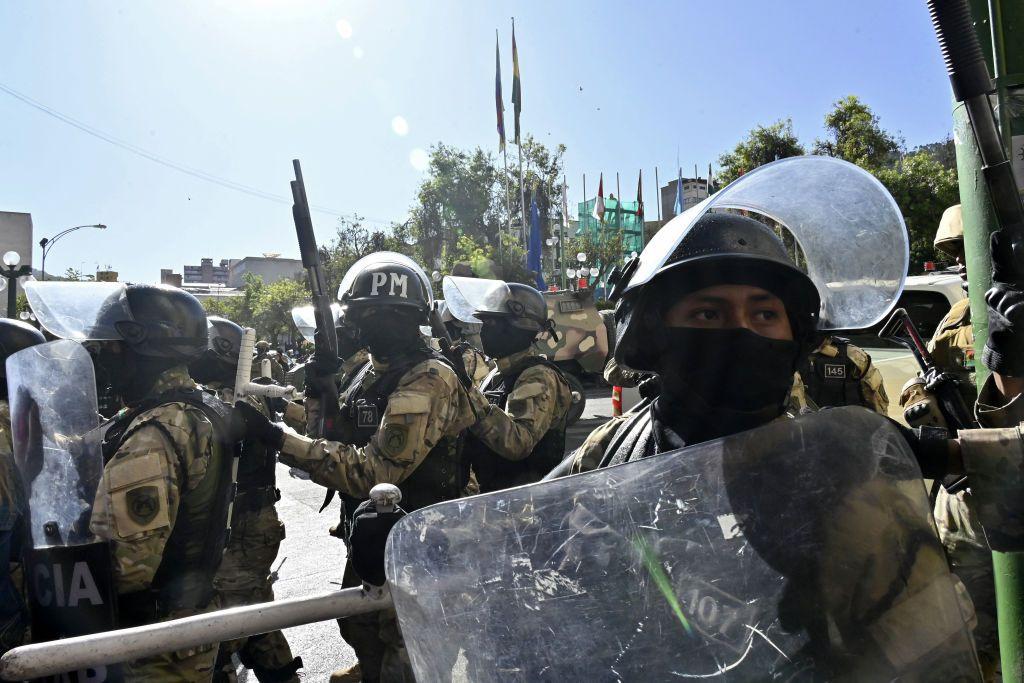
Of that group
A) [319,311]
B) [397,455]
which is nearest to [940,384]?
[397,455]

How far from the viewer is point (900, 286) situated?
136 cm

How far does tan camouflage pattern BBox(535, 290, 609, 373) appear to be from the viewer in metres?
14.9

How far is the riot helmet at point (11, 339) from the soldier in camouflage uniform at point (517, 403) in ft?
7.13

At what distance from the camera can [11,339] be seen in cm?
319

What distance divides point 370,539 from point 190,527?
4.78 feet

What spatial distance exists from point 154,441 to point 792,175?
2093 millimetres

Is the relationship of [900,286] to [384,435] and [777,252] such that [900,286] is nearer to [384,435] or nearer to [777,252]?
[777,252]

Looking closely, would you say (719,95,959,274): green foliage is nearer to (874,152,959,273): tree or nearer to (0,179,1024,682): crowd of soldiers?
(874,152,959,273): tree

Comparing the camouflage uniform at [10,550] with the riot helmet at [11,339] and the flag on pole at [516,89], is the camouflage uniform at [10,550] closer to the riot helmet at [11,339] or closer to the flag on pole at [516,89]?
the riot helmet at [11,339]

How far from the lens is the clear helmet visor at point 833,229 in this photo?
1304 mm

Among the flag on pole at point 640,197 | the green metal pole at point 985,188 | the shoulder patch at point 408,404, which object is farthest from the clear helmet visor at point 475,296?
the flag on pole at point 640,197

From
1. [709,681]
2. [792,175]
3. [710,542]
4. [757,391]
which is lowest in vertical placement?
[709,681]

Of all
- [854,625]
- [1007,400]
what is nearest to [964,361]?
[1007,400]

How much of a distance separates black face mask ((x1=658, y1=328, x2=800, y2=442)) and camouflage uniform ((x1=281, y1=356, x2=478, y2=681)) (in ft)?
5.14
